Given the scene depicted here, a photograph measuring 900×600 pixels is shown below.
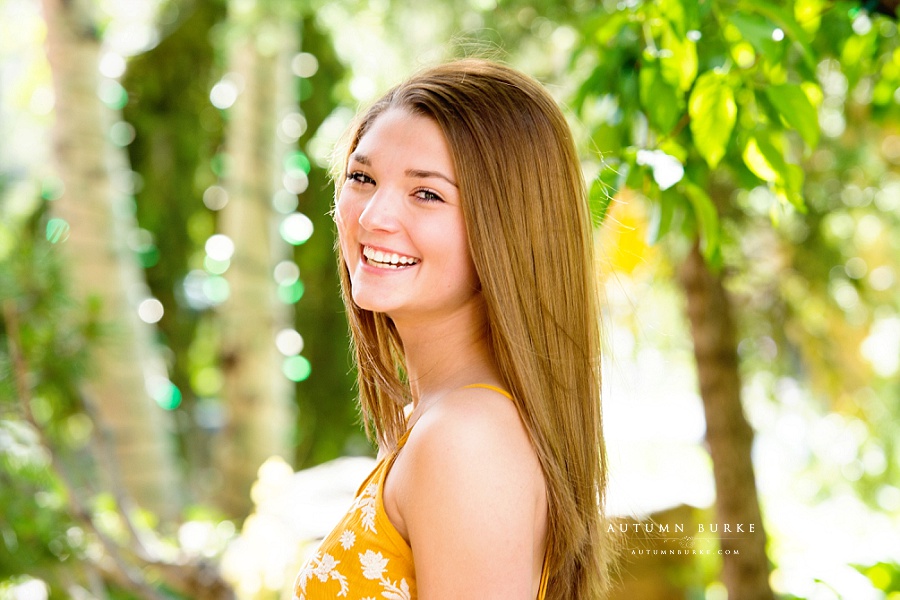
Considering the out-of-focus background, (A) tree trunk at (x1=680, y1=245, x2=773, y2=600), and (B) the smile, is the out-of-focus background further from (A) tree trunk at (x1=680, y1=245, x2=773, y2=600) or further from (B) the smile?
(B) the smile

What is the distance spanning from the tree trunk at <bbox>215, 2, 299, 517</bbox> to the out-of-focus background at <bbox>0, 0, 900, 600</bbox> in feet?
0.05

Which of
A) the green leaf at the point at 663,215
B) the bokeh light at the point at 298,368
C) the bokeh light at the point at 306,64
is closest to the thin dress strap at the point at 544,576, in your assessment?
the green leaf at the point at 663,215

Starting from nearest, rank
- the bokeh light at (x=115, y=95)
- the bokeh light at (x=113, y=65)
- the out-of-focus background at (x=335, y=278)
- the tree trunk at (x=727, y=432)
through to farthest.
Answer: the out-of-focus background at (x=335, y=278) < the tree trunk at (x=727, y=432) < the bokeh light at (x=115, y=95) < the bokeh light at (x=113, y=65)

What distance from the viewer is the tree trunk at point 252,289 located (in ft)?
13.2

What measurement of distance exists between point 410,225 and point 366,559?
39 centimetres

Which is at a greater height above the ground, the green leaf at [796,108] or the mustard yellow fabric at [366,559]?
the green leaf at [796,108]

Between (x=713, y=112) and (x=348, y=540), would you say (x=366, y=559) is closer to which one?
(x=348, y=540)

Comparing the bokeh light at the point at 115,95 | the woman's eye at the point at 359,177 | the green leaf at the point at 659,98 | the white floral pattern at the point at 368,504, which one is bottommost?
the white floral pattern at the point at 368,504

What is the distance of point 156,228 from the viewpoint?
17.2 ft

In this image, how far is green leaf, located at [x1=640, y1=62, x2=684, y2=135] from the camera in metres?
1.25

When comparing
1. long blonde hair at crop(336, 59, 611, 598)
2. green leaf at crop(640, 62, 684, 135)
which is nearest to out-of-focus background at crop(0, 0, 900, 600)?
green leaf at crop(640, 62, 684, 135)

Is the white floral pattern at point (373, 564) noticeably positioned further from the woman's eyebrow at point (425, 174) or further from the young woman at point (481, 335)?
the woman's eyebrow at point (425, 174)

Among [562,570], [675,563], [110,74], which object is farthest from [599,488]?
[110,74]

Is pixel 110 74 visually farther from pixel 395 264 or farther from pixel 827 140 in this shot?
pixel 395 264
